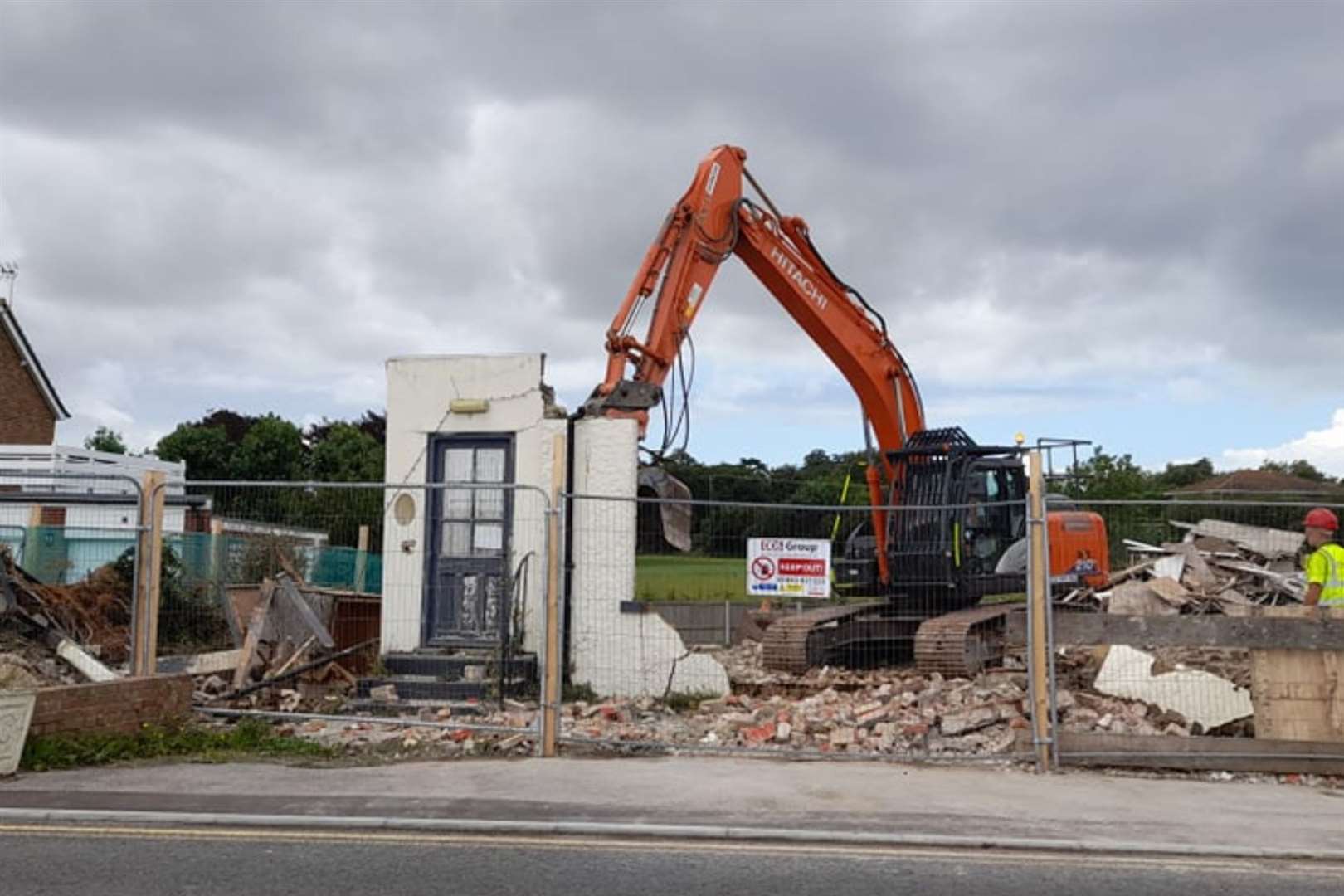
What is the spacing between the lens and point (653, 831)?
24.0 ft

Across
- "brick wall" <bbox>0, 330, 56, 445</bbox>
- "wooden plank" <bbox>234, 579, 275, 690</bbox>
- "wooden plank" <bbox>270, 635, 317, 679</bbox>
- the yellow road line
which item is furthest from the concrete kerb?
"brick wall" <bbox>0, 330, 56, 445</bbox>

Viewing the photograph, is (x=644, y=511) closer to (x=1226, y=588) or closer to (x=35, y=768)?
(x=35, y=768)

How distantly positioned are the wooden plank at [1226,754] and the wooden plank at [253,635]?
8263mm

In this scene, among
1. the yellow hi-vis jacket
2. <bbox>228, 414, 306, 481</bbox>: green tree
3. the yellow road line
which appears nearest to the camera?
the yellow road line

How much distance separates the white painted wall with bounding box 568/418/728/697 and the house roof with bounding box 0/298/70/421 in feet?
94.3

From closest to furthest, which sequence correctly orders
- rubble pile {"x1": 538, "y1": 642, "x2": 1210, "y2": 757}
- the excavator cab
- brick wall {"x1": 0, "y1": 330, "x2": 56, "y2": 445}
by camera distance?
rubble pile {"x1": 538, "y1": 642, "x2": 1210, "y2": 757}
the excavator cab
brick wall {"x1": 0, "y1": 330, "x2": 56, "y2": 445}

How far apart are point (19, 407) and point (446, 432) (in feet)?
92.0

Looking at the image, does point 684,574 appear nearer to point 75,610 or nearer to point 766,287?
point 766,287

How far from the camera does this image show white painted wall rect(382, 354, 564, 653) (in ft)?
43.0

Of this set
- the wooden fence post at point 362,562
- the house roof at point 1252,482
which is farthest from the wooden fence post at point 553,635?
the house roof at point 1252,482

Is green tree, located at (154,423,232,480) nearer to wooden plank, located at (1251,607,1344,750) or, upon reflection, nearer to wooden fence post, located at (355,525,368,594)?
wooden fence post, located at (355,525,368,594)

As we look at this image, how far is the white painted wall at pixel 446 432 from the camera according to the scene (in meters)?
13.1

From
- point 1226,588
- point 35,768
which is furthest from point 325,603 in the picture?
point 1226,588

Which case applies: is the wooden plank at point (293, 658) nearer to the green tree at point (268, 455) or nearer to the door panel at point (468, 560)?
the door panel at point (468, 560)
